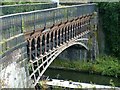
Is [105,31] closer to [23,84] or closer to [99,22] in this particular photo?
[99,22]

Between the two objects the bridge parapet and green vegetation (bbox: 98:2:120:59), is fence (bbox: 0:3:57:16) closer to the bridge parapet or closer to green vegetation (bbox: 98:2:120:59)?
the bridge parapet

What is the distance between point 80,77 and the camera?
118ft

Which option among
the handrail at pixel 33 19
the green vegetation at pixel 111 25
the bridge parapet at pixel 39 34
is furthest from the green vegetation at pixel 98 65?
the handrail at pixel 33 19

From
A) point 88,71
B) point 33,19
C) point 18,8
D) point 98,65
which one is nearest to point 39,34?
point 33,19

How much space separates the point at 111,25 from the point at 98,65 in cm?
541

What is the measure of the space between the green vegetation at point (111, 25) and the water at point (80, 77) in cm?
566

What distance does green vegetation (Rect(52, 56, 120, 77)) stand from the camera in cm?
3684

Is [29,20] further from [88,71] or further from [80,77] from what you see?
[88,71]

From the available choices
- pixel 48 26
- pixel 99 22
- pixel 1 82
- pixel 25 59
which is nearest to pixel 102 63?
pixel 99 22

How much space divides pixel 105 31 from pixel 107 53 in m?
2.63

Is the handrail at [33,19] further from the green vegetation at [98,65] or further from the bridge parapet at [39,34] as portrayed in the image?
the green vegetation at [98,65]

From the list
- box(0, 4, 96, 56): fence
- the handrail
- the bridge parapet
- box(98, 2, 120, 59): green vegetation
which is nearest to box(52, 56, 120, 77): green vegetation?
box(98, 2, 120, 59): green vegetation

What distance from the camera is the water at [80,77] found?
35134mm

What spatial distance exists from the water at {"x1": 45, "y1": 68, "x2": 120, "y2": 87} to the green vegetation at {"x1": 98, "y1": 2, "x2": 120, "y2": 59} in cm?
566
